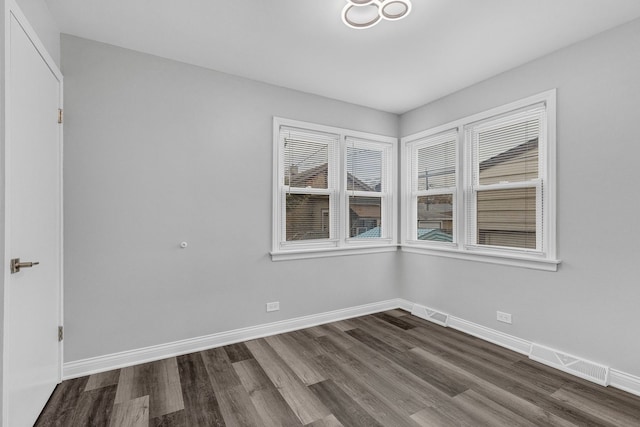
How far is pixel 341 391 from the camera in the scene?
223 centimetres

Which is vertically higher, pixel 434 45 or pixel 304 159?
pixel 434 45

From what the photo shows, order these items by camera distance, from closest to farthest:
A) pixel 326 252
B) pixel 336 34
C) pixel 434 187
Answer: pixel 336 34
pixel 326 252
pixel 434 187

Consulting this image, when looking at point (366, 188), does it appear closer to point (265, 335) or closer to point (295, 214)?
point (295, 214)

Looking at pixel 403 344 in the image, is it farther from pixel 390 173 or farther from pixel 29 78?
pixel 29 78

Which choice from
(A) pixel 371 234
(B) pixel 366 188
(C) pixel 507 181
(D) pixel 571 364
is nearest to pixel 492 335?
(D) pixel 571 364

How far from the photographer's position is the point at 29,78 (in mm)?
1778

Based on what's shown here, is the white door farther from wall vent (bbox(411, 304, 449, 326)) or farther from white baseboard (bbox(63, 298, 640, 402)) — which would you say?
wall vent (bbox(411, 304, 449, 326))

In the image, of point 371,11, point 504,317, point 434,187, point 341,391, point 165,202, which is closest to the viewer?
point 371,11

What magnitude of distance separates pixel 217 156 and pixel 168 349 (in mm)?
1856

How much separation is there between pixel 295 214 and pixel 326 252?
603 mm

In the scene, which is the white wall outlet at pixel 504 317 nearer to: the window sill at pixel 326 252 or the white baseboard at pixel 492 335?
the white baseboard at pixel 492 335

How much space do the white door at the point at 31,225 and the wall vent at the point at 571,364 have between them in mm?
3723

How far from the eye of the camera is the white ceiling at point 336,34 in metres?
2.08

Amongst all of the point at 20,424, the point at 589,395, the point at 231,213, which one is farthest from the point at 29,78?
the point at 589,395
